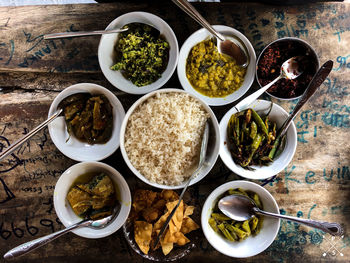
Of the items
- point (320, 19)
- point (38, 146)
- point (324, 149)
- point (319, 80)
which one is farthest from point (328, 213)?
point (38, 146)

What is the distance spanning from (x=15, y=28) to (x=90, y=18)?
1.90ft

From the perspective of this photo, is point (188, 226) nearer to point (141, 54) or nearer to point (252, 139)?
point (252, 139)

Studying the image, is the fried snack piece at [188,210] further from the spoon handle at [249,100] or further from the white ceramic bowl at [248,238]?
the spoon handle at [249,100]

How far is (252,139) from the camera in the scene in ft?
7.17

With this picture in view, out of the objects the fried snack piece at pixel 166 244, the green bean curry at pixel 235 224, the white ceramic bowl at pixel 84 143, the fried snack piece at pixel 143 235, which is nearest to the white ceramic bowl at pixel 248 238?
the green bean curry at pixel 235 224

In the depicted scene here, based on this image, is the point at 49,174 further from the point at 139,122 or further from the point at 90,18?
Result: the point at 90,18

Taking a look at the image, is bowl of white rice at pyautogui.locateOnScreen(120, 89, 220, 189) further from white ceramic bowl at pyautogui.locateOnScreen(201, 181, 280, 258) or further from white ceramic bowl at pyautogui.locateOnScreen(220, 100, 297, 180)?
white ceramic bowl at pyautogui.locateOnScreen(201, 181, 280, 258)

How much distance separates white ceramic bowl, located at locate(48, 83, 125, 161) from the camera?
83.5 inches

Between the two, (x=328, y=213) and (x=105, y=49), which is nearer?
(x=105, y=49)

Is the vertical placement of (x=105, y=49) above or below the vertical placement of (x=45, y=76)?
above

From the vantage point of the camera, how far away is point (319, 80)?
83.0 inches

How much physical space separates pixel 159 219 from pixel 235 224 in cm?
54

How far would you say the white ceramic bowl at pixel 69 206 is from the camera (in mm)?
2096

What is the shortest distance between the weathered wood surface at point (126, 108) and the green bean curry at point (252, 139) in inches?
8.4
